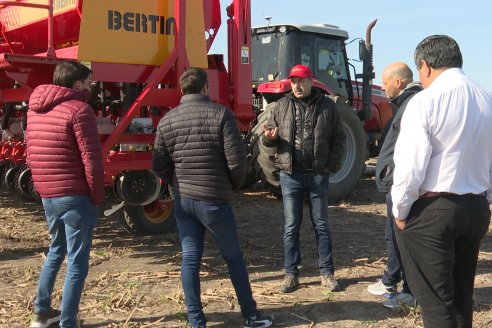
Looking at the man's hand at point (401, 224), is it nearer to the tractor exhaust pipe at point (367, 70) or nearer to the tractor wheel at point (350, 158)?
the tractor wheel at point (350, 158)

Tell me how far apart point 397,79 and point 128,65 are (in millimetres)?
2198

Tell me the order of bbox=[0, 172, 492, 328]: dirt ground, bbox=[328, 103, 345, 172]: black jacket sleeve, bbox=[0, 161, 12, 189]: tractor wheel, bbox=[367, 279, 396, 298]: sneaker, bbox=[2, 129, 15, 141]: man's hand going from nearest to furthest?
bbox=[0, 172, 492, 328]: dirt ground, bbox=[367, 279, 396, 298]: sneaker, bbox=[328, 103, 345, 172]: black jacket sleeve, bbox=[2, 129, 15, 141]: man's hand, bbox=[0, 161, 12, 189]: tractor wheel

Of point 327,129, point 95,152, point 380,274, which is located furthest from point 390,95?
point 95,152

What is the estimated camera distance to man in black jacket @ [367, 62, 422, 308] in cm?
335

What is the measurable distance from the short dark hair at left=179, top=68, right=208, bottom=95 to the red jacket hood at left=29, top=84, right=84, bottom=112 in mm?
626

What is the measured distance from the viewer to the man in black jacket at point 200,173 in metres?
3.32

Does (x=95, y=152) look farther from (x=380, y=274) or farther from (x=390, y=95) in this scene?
(x=380, y=274)

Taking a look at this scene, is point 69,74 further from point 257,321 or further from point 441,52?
point 441,52

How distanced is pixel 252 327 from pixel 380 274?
1.60 metres

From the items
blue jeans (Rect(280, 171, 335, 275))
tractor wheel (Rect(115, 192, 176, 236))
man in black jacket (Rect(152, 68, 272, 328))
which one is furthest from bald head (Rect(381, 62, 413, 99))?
tractor wheel (Rect(115, 192, 176, 236))

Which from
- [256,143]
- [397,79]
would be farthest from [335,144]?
[256,143]

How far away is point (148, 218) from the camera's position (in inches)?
235

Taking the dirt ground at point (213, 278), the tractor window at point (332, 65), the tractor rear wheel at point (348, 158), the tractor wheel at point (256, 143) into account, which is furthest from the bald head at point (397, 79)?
the tractor window at point (332, 65)

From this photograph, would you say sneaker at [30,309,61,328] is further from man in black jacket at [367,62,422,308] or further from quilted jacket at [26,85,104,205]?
man in black jacket at [367,62,422,308]
